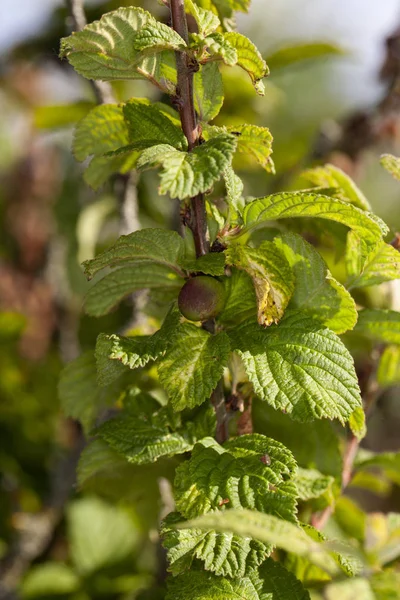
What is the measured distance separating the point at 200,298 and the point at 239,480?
0.46ft

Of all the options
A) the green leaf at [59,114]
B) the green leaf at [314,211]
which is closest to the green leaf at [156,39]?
the green leaf at [314,211]

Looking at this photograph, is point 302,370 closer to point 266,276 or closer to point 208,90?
point 266,276

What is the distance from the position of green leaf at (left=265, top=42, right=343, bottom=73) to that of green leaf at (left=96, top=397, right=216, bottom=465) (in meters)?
0.68

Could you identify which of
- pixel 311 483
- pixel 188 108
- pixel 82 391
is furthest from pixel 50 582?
pixel 188 108

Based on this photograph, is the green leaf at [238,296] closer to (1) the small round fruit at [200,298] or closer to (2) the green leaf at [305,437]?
(1) the small round fruit at [200,298]

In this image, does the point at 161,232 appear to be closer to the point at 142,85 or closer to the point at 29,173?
the point at 142,85

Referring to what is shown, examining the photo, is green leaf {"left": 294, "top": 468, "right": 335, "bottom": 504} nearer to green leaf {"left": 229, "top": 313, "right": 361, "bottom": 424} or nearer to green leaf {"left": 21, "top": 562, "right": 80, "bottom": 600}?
green leaf {"left": 229, "top": 313, "right": 361, "bottom": 424}

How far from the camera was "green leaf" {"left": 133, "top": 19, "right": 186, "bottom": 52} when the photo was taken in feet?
1.42

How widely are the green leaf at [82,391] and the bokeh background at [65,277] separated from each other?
0.33 ft

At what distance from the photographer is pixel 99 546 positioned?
1150 mm

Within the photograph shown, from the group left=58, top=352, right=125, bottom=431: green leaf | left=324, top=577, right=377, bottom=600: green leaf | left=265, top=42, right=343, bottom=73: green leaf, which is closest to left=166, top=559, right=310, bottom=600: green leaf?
left=324, top=577, right=377, bottom=600: green leaf

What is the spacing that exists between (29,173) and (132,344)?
134 cm

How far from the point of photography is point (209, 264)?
0.46 m

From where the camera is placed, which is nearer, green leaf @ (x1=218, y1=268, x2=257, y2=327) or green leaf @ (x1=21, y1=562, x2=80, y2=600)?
green leaf @ (x1=218, y1=268, x2=257, y2=327)
